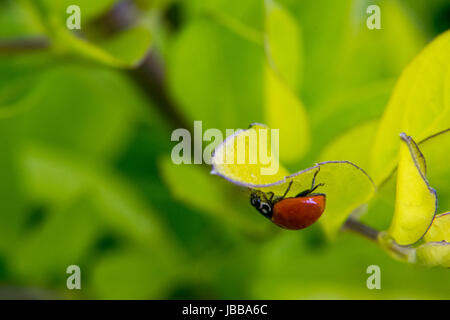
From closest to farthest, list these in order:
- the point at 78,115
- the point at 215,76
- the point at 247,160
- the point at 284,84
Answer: the point at 247,160, the point at 284,84, the point at 215,76, the point at 78,115

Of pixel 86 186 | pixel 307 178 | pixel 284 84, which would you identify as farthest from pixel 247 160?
pixel 86 186

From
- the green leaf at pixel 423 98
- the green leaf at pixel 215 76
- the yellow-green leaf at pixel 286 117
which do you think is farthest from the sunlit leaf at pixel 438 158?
the green leaf at pixel 215 76

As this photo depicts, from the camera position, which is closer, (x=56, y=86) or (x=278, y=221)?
(x=278, y=221)

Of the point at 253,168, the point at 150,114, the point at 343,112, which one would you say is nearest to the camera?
the point at 253,168

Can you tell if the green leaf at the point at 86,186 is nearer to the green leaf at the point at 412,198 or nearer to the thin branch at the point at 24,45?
the thin branch at the point at 24,45

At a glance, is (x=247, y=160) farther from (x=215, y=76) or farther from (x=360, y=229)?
(x=215, y=76)
